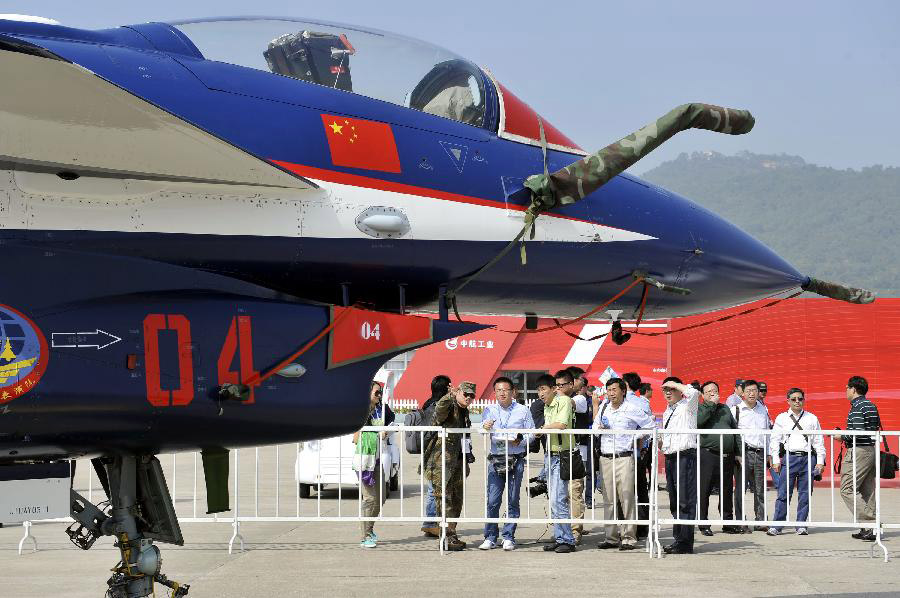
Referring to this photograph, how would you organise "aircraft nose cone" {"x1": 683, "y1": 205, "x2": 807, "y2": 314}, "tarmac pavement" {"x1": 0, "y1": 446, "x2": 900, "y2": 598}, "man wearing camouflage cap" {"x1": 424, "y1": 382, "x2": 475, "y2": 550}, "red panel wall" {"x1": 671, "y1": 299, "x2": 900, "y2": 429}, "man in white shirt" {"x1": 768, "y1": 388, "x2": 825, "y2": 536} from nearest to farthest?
"aircraft nose cone" {"x1": 683, "y1": 205, "x2": 807, "y2": 314} < "tarmac pavement" {"x1": 0, "y1": 446, "x2": 900, "y2": 598} < "man wearing camouflage cap" {"x1": 424, "y1": 382, "x2": 475, "y2": 550} < "man in white shirt" {"x1": 768, "y1": 388, "x2": 825, "y2": 536} < "red panel wall" {"x1": 671, "y1": 299, "x2": 900, "y2": 429}

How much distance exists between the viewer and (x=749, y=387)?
1432cm

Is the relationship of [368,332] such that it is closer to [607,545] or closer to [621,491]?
[621,491]

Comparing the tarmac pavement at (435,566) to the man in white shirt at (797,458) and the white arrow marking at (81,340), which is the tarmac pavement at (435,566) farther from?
the white arrow marking at (81,340)

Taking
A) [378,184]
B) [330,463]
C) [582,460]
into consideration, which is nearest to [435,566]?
[582,460]

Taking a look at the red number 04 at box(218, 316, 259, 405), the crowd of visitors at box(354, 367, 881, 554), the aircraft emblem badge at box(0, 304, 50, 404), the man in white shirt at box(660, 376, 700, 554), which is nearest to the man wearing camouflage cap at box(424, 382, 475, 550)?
the crowd of visitors at box(354, 367, 881, 554)

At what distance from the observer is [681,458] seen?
12.3 metres

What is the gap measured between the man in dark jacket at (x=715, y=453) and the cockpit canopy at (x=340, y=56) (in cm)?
659

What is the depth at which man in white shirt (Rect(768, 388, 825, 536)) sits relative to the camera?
43.7 ft

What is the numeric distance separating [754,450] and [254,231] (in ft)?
32.0

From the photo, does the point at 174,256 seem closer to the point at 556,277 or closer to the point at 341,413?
the point at 341,413

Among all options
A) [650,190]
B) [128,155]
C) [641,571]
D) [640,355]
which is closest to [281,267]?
[128,155]

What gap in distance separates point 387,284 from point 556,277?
1.13 meters

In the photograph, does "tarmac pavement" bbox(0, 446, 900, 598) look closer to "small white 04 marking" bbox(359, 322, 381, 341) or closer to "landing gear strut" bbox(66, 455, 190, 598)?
"landing gear strut" bbox(66, 455, 190, 598)

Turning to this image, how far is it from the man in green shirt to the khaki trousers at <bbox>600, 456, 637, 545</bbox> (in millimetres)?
459
